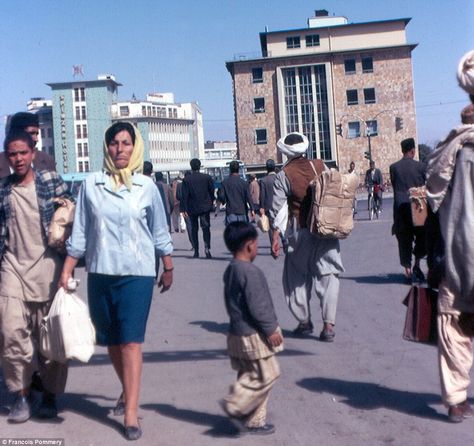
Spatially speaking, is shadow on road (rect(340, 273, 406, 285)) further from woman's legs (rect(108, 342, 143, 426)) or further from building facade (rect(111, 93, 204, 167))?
building facade (rect(111, 93, 204, 167))

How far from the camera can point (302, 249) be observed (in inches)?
330

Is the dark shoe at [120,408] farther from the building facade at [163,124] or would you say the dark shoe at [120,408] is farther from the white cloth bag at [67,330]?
the building facade at [163,124]

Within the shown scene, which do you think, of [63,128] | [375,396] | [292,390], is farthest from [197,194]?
[63,128]

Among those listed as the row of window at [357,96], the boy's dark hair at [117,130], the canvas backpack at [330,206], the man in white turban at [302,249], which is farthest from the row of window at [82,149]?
the boy's dark hair at [117,130]

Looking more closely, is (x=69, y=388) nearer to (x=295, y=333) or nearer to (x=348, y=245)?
(x=295, y=333)

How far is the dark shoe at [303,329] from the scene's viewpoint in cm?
849

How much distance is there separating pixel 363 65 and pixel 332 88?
13.0 feet

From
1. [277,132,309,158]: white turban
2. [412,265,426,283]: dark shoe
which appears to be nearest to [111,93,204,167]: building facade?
[412,265,426,283]: dark shoe

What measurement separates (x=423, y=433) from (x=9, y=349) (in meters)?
2.68

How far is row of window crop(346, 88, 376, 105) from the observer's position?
90125mm

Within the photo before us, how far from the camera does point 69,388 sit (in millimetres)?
6688

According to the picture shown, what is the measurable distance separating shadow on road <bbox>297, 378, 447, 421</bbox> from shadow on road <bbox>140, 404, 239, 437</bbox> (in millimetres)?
934

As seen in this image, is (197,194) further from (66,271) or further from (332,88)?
(332,88)

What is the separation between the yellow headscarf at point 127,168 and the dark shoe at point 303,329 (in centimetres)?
348
